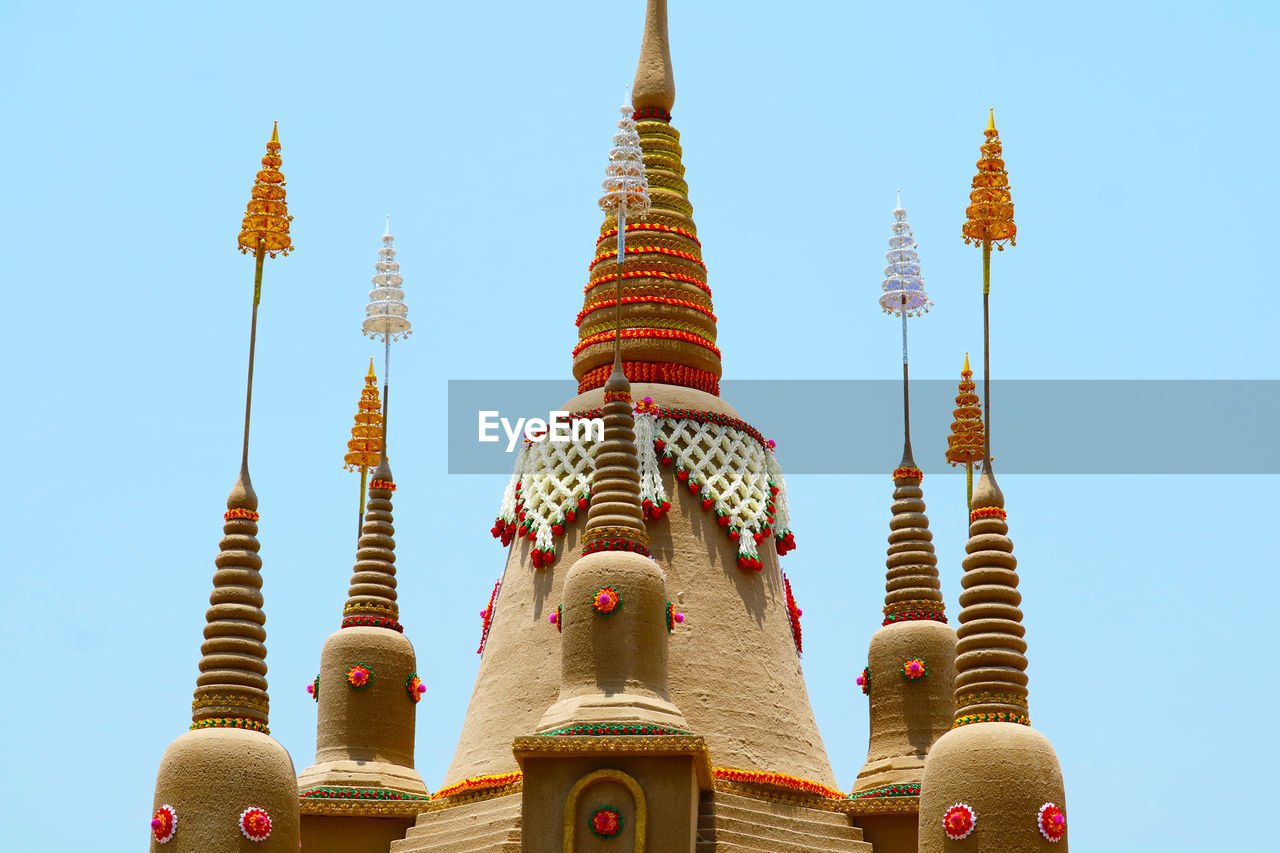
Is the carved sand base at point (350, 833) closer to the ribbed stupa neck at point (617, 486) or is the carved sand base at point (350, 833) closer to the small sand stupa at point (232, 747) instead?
the small sand stupa at point (232, 747)

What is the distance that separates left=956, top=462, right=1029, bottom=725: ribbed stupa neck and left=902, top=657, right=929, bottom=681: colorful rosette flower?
148 inches

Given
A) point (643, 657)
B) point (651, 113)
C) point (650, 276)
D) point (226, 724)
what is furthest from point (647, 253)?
point (226, 724)

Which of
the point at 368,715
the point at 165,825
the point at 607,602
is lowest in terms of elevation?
the point at 165,825

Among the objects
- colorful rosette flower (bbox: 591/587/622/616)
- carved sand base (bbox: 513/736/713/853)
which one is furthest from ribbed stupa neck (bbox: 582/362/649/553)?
carved sand base (bbox: 513/736/713/853)

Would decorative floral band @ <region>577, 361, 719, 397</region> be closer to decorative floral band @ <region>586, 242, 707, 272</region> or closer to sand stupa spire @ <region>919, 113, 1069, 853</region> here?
decorative floral band @ <region>586, 242, 707, 272</region>

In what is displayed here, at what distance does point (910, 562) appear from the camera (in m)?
26.8

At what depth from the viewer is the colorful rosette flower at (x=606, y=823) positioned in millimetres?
21906

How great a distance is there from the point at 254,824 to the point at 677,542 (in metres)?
6.71

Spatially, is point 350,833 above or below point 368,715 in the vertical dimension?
below

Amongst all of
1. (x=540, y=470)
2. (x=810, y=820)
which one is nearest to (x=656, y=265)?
Result: (x=540, y=470)

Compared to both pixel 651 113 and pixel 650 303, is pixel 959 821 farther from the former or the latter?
pixel 651 113

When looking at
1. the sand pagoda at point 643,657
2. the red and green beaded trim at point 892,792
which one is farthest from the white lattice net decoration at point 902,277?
the red and green beaded trim at point 892,792

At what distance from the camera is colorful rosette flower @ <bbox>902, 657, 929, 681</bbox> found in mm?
25875

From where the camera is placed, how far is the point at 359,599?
2708cm
